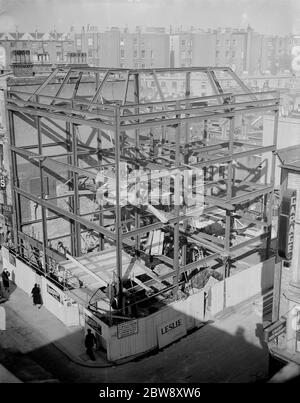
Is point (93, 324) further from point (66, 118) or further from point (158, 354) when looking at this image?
point (66, 118)

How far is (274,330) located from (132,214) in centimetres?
1460

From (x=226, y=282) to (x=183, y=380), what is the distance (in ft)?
21.8

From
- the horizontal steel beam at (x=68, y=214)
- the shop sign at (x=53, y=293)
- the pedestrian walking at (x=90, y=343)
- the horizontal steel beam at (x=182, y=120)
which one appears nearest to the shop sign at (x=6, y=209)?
the horizontal steel beam at (x=68, y=214)

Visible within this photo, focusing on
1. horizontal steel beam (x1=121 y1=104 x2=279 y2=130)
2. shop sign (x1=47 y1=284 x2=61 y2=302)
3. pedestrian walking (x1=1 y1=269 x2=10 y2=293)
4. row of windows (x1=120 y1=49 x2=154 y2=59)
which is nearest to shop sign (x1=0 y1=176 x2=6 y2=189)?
pedestrian walking (x1=1 y1=269 x2=10 y2=293)

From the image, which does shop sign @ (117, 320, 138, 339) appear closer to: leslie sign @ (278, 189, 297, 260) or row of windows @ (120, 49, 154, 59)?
leslie sign @ (278, 189, 297, 260)

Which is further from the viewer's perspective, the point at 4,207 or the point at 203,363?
the point at 4,207

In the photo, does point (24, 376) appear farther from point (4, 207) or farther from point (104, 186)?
point (4, 207)

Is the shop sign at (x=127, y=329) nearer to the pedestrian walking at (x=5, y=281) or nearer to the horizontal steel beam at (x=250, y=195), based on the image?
the horizontal steel beam at (x=250, y=195)

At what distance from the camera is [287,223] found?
18.3 m

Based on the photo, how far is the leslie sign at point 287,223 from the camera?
18.2 meters

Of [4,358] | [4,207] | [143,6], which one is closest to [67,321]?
[4,358]

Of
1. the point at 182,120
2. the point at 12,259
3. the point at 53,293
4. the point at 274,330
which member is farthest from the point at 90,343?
the point at 182,120
